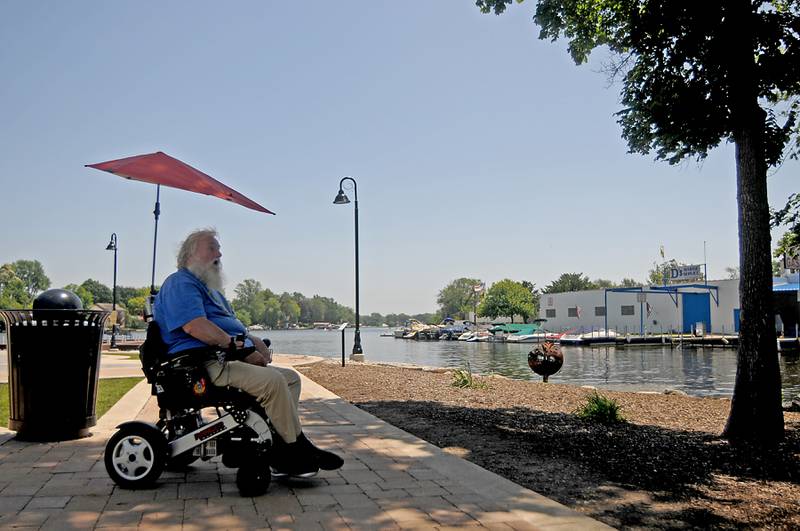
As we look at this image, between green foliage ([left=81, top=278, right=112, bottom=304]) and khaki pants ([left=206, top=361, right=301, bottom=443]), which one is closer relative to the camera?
khaki pants ([left=206, top=361, right=301, bottom=443])

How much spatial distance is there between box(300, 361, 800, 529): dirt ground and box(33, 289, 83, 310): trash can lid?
3370 mm

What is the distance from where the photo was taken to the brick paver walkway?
11.3 ft

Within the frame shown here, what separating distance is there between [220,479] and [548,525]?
213 centimetres

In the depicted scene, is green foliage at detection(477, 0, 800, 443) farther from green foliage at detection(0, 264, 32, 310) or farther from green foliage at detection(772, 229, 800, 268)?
green foliage at detection(0, 264, 32, 310)

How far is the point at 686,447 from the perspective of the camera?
5.86 metres

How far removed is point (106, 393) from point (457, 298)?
14999cm

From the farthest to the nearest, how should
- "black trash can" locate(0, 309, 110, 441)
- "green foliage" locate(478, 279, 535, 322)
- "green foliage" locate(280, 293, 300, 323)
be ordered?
"green foliage" locate(280, 293, 300, 323)
"green foliage" locate(478, 279, 535, 322)
"black trash can" locate(0, 309, 110, 441)

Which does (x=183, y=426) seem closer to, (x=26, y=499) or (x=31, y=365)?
(x=26, y=499)

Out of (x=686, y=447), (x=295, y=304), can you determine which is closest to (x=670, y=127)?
(x=686, y=447)

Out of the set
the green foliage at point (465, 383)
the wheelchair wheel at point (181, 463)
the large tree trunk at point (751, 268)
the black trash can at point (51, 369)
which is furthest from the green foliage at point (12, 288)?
the large tree trunk at point (751, 268)

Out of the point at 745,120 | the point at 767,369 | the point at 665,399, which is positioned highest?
the point at 745,120

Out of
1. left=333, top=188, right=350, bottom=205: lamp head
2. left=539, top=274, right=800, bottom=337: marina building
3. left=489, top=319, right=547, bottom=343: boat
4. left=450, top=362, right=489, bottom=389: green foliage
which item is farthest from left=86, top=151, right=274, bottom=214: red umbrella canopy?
left=489, top=319, right=547, bottom=343: boat

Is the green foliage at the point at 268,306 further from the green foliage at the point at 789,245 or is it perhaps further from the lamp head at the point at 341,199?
the green foliage at the point at 789,245

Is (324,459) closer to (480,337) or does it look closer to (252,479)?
(252,479)
